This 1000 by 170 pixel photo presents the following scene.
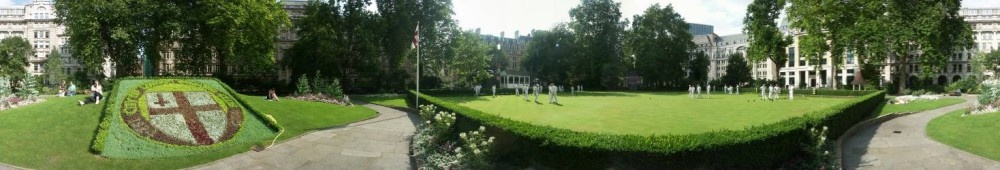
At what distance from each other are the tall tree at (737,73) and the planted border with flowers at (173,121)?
243ft

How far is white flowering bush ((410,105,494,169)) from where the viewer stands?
540 inches

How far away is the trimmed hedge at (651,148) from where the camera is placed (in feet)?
39.2

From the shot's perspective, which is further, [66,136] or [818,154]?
→ [66,136]

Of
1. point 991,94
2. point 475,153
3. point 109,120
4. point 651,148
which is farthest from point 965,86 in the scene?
point 109,120

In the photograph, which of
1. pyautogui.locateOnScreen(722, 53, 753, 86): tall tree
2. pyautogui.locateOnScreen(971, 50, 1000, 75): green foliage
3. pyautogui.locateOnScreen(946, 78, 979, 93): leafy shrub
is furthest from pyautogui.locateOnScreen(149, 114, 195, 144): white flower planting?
pyautogui.locateOnScreen(971, 50, 1000, 75): green foliage

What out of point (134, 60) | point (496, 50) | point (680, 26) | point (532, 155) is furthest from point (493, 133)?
point (496, 50)

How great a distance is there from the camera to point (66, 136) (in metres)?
18.2

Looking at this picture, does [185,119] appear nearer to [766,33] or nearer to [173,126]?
[173,126]

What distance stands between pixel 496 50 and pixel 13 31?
95.4 meters

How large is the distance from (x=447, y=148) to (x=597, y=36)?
61357 millimetres

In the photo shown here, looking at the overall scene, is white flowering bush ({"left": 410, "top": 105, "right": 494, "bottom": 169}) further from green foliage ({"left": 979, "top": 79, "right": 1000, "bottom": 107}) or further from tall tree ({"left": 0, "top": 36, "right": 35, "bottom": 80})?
tall tree ({"left": 0, "top": 36, "right": 35, "bottom": 80})

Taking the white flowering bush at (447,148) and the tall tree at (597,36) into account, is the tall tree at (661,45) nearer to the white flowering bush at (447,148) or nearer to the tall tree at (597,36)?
the tall tree at (597,36)

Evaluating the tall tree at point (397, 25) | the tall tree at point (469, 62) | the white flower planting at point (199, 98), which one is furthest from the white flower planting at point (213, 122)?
the tall tree at point (469, 62)

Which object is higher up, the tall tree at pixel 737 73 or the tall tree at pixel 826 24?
the tall tree at pixel 826 24
